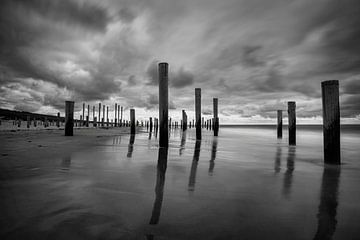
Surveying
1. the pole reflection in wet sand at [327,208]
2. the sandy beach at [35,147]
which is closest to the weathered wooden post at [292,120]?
the pole reflection in wet sand at [327,208]

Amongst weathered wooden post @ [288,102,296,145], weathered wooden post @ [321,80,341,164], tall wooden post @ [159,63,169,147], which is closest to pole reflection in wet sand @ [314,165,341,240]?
weathered wooden post @ [321,80,341,164]

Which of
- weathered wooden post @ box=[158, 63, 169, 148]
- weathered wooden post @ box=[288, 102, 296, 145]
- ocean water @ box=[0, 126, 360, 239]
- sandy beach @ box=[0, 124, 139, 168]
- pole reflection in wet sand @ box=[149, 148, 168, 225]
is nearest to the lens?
ocean water @ box=[0, 126, 360, 239]

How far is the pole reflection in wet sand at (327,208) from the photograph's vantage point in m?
1.36

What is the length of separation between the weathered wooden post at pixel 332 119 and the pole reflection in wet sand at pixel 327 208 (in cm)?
156

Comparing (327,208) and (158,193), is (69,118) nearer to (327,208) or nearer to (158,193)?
(158,193)

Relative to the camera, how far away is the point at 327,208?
5.90 ft

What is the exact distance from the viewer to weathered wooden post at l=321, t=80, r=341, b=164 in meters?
4.32

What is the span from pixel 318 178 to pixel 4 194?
13.1 ft

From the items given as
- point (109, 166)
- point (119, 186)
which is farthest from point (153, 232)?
point (109, 166)

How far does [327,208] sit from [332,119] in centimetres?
345

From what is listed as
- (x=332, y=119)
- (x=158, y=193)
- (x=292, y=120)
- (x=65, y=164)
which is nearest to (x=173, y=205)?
(x=158, y=193)

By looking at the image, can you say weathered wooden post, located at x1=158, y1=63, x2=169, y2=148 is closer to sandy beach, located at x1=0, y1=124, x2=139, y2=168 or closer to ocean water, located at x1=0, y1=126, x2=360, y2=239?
sandy beach, located at x1=0, y1=124, x2=139, y2=168

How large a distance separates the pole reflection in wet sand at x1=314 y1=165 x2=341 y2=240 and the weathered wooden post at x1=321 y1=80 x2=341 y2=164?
156cm

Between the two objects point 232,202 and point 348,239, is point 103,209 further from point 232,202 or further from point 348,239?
point 348,239
